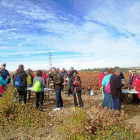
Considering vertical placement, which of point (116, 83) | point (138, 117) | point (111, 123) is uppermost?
point (116, 83)

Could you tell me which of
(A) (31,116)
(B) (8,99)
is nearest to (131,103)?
(A) (31,116)

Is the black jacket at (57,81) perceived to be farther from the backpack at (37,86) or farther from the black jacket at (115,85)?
the black jacket at (115,85)

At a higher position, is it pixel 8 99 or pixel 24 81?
pixel 24 81

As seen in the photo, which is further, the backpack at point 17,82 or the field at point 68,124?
the backpack at point 17,82

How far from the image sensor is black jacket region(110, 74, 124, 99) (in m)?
4.36

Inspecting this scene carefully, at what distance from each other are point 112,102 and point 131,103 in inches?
123

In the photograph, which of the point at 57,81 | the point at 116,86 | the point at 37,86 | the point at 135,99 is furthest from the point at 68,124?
the point at 135,99

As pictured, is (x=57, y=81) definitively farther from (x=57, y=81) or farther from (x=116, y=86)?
(x=116, y=86)

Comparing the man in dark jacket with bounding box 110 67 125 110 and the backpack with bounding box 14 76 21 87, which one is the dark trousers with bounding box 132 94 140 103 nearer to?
the man in dark jacket with bounding box 110 67 125 110

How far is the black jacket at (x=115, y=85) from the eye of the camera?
4355 millimetres

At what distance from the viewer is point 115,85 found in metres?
4.41

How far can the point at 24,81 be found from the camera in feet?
18.2

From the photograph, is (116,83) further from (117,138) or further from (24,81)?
(24,81)

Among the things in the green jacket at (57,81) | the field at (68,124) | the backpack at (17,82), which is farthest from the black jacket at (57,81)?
the backpack at (17,82)
